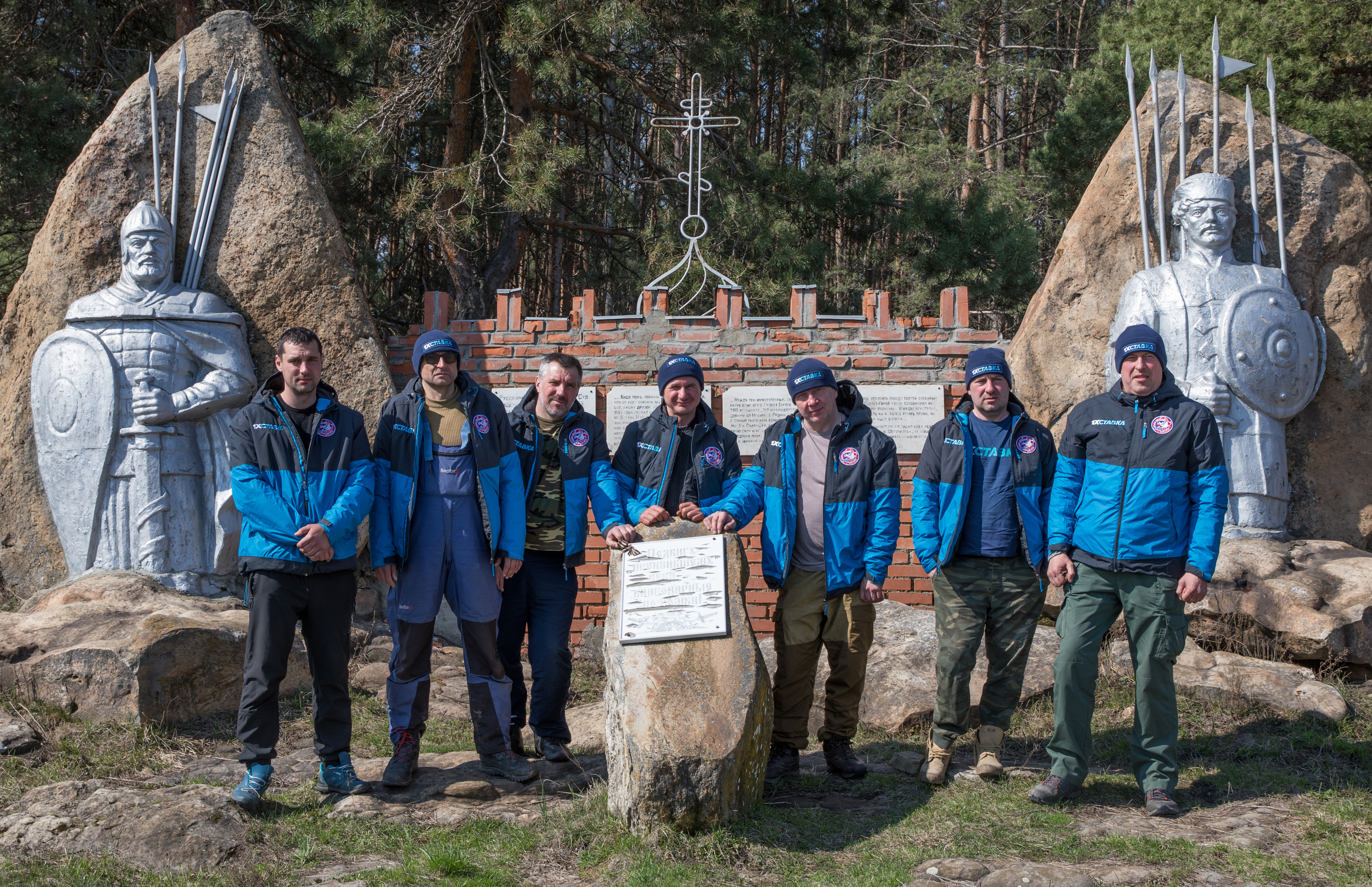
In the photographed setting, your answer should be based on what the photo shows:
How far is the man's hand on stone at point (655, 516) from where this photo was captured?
3.72m

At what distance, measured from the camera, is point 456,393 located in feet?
12.5

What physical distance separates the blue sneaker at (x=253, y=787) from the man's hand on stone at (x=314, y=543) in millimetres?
723

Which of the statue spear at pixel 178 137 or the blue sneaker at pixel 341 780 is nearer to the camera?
the blue sneaker at pixel 341 780

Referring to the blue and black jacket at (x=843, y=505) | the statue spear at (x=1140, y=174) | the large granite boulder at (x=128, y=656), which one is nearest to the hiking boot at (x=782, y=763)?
the blue and black jacket at (x=843, y=505)

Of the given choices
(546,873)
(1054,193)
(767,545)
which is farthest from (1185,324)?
(1054,193)

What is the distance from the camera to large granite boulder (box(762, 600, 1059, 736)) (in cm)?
464

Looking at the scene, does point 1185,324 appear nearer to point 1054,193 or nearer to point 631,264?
point 1054,193

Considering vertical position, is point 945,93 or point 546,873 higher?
point 945,93

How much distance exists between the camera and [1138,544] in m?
3.54

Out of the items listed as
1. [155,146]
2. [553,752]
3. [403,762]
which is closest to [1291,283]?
[553,752]

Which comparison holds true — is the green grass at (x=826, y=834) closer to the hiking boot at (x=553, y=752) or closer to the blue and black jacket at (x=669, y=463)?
the hiking boot at (x=553, y=752)

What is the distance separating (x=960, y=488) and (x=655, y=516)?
1139 millimetres

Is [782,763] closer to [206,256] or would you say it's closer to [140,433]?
[140,433]

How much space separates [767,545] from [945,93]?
10.8 m
